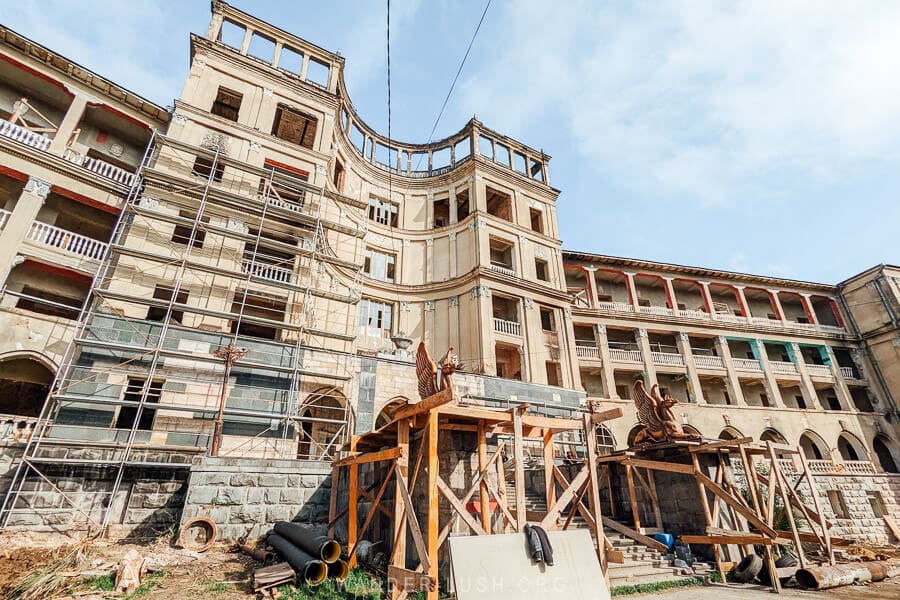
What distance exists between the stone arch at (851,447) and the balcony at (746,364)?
6194 mm

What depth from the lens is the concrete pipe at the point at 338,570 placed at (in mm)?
7809

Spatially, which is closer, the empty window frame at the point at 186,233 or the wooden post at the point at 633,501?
the wooden post at the point at 633,501

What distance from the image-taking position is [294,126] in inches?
878

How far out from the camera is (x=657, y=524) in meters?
12.1

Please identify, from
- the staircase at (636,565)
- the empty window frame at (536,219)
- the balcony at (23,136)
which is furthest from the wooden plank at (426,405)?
the empty window frame at (536,219)

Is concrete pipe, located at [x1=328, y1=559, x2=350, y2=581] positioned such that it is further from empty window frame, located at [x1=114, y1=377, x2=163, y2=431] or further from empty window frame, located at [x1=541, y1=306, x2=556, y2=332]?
empty window frame, located at [x1=541, y1=306, x2=556, y2=332]

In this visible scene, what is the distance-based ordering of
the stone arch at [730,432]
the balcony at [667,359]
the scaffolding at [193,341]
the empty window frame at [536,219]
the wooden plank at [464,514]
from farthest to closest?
the balcony at [667,359] < the empty window frame at [536,219] < the stone arch at [730,432] < the scaffolding at [193,341] < the wooden plank at [464,514]

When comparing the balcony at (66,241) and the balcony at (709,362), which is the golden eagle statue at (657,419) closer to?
the balcony at (709,362)

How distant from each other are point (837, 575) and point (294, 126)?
1018 inches

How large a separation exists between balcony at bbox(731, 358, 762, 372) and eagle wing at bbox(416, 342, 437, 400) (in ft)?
91.1

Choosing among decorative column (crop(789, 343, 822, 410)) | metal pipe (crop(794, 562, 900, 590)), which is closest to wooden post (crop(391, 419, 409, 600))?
metal pipe (crop(794, 562, 900, 590))

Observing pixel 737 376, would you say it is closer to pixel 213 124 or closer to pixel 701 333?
pixel 701 333

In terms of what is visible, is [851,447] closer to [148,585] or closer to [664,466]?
[664,466]

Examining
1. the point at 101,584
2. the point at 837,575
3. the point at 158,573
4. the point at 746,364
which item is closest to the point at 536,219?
the point at 746,364
